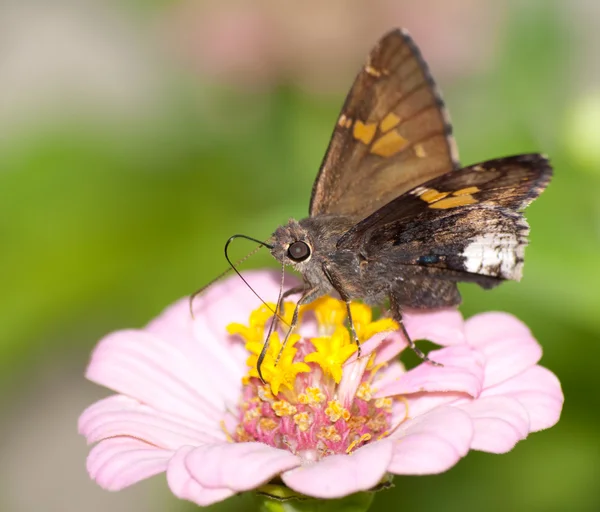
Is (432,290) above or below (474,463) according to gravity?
above

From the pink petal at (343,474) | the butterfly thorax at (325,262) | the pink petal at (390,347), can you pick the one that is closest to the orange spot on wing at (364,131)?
the butterfly thorax at (325,262)

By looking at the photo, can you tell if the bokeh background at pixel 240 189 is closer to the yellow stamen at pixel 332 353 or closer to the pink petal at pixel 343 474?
the yellow stamen at pixel 332 353

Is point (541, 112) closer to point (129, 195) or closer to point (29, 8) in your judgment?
point (129, 195)

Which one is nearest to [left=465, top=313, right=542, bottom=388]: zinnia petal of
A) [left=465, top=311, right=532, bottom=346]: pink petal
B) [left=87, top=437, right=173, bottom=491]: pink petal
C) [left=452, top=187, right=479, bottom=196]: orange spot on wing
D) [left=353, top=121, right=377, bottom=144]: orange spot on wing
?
[left=465, top=311, right=532, bottom=346]: pink petal

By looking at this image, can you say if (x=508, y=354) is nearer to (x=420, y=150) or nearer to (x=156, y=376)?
(x=420, y=150)

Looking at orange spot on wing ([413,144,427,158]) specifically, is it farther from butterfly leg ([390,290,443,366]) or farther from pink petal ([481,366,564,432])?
pink petal ([481,366,564,432])

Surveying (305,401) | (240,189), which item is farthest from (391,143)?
(240,189)

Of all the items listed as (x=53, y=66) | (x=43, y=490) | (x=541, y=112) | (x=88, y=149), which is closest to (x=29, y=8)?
(x=53, y=66)
